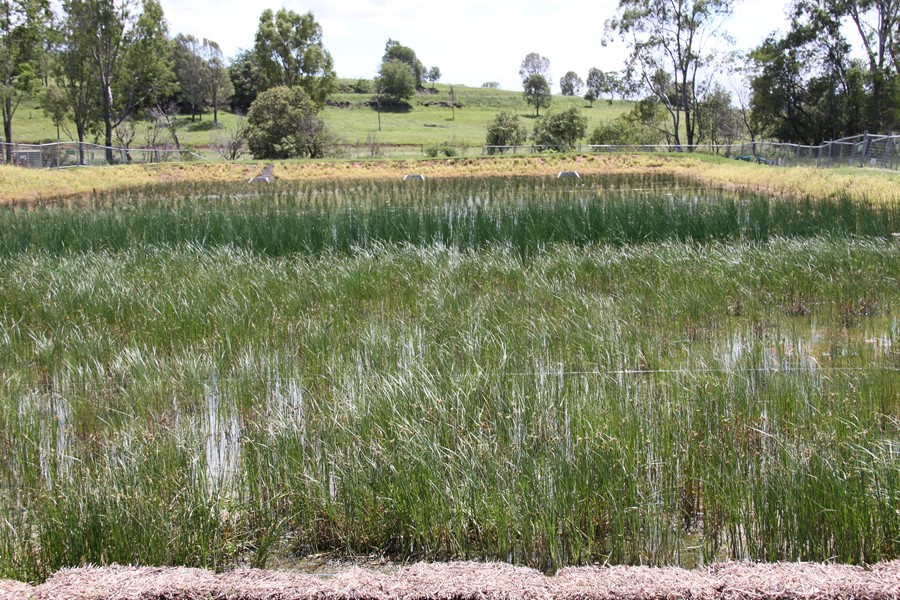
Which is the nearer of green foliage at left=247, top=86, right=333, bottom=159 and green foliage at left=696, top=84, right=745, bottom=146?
green foliage at left=247, top=86, right=333, bottom=159

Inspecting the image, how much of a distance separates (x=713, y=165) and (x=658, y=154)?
4.49m

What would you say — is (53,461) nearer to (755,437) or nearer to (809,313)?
(755,437)

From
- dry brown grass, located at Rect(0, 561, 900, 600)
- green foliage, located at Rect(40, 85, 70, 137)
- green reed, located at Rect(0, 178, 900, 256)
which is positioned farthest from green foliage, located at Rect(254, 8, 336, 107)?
dry brown grass, located at Rect(0, 561, 900, 600)

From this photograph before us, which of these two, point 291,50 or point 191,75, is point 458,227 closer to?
point 291,50

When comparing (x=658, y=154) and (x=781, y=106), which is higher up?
(x=781, y=106)

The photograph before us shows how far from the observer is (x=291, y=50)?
196 ft

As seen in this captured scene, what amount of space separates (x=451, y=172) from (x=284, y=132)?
13864 millimetres

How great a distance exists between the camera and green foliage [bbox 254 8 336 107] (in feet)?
194

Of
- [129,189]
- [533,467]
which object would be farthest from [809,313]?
[129,189]

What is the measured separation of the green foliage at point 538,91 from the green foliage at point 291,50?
33.4m

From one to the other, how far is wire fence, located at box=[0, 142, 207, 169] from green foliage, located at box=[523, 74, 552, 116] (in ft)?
163

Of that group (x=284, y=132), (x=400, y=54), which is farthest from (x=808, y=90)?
(x=400, y=54)

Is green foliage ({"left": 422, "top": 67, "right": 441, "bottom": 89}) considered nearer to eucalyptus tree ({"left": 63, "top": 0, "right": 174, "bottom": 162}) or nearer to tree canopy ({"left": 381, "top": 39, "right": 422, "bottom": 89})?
tree canopy ({"left": 381, "top": 39, "right": 422, "bottom": 89})

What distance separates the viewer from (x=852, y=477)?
12.5 feet
